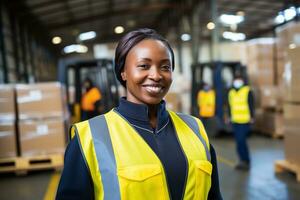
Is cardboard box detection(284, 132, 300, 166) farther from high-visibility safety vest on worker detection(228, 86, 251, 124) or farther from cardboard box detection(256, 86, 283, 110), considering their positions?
cardboard box detection(256, 86, 283, 110)

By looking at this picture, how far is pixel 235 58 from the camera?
11.2 metres

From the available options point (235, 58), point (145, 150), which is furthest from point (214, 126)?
point (145, 150)

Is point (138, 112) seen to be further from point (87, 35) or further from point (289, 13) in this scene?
point (87, 35)

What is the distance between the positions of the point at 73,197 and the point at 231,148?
700cm

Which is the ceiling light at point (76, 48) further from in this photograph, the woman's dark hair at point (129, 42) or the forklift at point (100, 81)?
the woman's dark hair at point (129, 42)

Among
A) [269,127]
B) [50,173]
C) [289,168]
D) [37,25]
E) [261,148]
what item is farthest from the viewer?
[37,25]

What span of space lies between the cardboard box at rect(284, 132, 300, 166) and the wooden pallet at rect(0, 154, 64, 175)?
3.61 meters

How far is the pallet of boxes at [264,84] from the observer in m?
9.41

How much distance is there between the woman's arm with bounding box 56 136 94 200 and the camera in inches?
43.9

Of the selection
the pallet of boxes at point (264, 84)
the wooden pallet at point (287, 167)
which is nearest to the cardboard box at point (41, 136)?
the wooden pallet at point (287, 167)

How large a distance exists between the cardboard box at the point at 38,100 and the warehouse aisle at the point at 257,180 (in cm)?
294

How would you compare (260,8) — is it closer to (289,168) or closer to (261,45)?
(261,45)

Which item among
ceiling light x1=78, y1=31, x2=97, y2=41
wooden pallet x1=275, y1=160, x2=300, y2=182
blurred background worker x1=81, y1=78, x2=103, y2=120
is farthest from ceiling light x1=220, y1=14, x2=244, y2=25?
wooden pallet x1=275, y1=160, x2=300, y2=182

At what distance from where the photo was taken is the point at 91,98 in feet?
22.8
